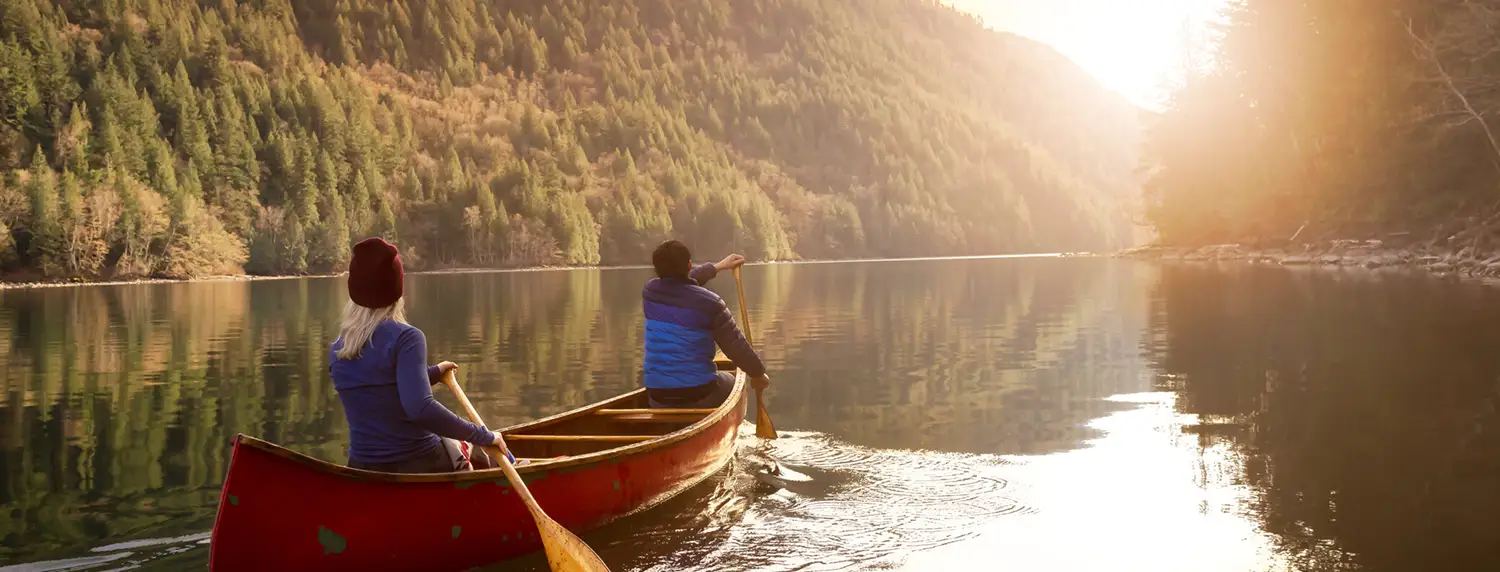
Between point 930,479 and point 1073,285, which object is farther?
point 1073,285

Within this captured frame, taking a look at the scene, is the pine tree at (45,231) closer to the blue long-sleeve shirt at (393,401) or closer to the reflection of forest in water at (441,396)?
the reflection of forest in water at (441,396)

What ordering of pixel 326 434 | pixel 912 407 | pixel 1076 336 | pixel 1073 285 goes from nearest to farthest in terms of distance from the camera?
pixel 326 434, pixel 912 407, pixel 1076 336, pixel 1073 285

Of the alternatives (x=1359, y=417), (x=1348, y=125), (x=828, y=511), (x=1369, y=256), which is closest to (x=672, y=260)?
(x=828, y=511)

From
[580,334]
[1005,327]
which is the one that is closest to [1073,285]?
[1005,327]

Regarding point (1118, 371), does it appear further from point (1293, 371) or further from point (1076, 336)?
point (1076, 336)

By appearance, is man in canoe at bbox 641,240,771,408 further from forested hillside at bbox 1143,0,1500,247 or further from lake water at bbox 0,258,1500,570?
forested hillside at bbox 1143,0,1500,247

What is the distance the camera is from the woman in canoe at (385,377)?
836 centimetres

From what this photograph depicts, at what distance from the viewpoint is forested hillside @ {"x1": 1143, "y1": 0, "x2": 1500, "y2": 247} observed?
53.0 m

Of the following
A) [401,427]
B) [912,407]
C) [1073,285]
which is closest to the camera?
[401,427]

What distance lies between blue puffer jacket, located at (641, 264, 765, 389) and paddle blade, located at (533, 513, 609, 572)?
4.03 m

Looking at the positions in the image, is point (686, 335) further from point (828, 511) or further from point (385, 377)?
point (385, 377)

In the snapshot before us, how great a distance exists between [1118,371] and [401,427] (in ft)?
57.4

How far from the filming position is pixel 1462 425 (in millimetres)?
15195

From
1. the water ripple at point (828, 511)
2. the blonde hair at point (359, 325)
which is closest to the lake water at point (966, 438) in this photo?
the water ripple at point (828, 511)
